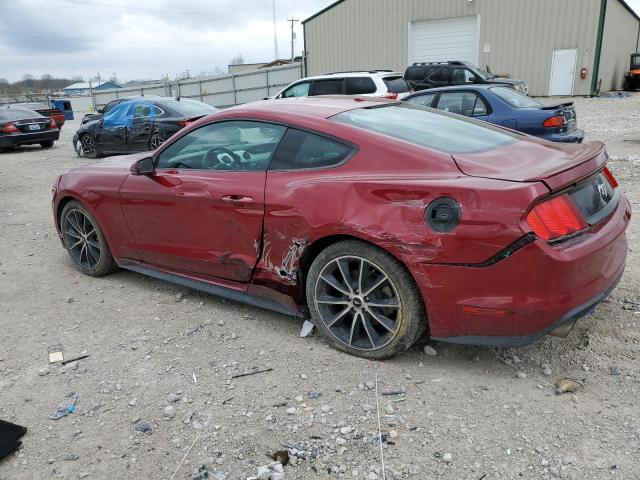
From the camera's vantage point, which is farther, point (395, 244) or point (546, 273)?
point (395, 244)

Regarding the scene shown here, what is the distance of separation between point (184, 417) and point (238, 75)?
2808cm

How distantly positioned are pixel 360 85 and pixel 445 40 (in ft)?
54.4

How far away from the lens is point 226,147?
379cm

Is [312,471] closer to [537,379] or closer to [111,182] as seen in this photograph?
[537,379]

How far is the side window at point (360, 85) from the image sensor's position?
12.7 metres

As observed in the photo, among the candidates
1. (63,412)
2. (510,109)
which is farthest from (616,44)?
(63,412)

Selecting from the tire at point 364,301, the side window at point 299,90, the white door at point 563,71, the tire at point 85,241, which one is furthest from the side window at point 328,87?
the white door at point 563,71

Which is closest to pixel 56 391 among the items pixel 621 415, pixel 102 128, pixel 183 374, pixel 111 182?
pixel 183 374

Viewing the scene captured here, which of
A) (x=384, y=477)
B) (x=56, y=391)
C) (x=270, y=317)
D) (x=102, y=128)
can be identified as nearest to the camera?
(x=384, y=477)

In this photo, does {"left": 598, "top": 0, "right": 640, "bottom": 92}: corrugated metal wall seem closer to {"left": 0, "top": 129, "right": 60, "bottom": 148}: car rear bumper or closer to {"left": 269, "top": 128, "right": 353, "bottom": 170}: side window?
{"left": 0, "top": 129, "right": 60, "bottom": 148}: car rear bumper

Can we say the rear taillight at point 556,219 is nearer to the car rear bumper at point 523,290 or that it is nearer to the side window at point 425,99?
the car rear bumper at point 523,290

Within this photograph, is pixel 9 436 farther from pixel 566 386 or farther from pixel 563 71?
pixel 563 71

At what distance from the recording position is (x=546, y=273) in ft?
8.33

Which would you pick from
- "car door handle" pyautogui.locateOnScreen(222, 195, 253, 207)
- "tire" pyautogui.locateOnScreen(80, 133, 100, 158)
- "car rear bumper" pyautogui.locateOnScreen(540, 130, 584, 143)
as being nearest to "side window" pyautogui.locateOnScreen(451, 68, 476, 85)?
"car rear bumper" pyautogui.locateOnScreen(540, 130, 584, 143)
